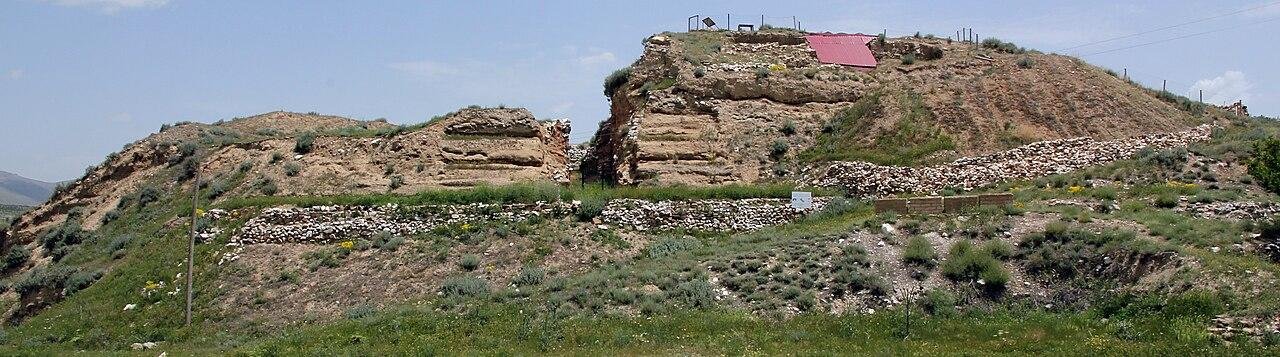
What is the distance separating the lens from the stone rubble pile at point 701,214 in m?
29.2

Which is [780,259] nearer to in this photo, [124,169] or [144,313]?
[144,313]

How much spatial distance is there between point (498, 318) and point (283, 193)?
15103mm

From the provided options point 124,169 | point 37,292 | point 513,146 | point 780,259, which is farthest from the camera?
point 124,169

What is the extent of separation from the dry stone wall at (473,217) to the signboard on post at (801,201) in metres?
0.15

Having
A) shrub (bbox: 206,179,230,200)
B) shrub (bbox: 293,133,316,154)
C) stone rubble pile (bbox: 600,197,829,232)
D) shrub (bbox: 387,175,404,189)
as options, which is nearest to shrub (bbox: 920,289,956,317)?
stone rubble pile (bbox: 600,197,829,232)

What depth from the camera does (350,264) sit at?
26.8m

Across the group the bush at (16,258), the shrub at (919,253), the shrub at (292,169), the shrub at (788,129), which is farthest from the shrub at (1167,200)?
the bush at (16,258)

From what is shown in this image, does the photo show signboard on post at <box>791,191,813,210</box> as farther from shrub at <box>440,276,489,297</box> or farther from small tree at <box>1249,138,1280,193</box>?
small tree at <box>1249,138,1280,193</box>

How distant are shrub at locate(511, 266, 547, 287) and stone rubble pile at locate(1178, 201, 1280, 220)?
1625 cm

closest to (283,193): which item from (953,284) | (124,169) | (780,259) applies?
(124,169)

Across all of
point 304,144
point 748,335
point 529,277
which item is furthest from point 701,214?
point 304,144

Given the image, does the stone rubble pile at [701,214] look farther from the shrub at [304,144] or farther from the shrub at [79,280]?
the shrub at [79,280]

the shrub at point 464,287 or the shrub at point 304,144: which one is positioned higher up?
the shrub at point 304,144

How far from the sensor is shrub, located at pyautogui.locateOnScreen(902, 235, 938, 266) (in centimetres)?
2236
